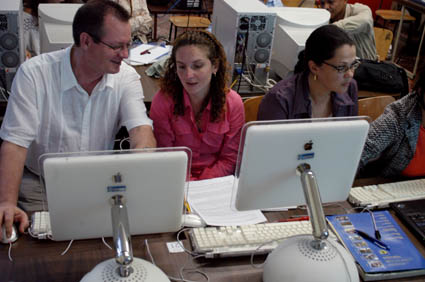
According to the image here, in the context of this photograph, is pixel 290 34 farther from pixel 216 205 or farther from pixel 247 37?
pixel 216 205

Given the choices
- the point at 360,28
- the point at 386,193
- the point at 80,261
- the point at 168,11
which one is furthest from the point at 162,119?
the point at 168,11

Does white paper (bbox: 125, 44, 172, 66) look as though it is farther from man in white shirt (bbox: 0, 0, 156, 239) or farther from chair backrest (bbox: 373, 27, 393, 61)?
chair backrest (bbox: 373, 27, 393, 61)

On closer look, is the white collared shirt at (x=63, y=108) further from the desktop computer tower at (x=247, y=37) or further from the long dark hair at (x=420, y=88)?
the long dark hair at (x=420, y=88)

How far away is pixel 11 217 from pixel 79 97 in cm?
59

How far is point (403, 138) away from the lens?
6.34ft

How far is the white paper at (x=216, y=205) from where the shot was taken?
147cm

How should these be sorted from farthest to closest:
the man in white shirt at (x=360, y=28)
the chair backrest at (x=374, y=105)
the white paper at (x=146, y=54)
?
the man in white shirt at (x=360, y=28) → the white paper at (x=146, y=54) → the chair backrest at (x=374, y=105)

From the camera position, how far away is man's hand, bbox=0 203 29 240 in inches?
52.4

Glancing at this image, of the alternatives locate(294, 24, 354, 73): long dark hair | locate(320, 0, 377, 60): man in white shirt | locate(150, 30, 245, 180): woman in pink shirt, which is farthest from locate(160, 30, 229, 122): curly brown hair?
locate(320, 0, 377, 60): man in white shirt

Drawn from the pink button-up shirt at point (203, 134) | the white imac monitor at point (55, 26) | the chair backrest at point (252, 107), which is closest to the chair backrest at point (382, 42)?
the chair backrest at point (252, 107)

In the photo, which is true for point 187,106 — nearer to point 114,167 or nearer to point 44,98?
point 44,98

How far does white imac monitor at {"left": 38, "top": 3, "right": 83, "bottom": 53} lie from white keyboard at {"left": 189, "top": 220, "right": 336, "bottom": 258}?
51.6 inches

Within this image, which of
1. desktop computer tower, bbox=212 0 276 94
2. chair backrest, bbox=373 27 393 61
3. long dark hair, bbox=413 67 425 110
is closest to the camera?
long dark hair, bbox=413 67 425 110

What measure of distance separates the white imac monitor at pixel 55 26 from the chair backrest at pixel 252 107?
874 mm
